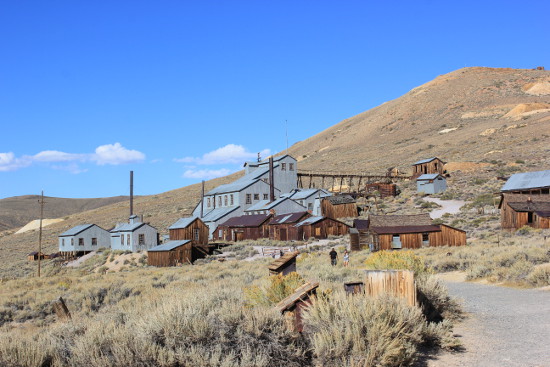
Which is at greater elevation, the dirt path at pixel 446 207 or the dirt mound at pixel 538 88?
the dirt mound at pixel 538 88

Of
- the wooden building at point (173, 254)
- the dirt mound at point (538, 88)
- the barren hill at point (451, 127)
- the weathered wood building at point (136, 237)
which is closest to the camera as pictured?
the wooden building at point (173, 254)

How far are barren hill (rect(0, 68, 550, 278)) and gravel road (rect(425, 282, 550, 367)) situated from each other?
44.9 metres

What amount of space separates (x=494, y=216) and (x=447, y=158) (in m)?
40.5

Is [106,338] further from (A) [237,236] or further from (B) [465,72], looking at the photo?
(B) [465,72]

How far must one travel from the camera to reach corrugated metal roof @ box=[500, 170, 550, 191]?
43.9 metres

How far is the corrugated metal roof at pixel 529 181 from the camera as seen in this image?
144 ft

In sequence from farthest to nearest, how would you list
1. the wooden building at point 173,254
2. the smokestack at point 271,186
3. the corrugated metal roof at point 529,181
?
the smokestack at point 271,186
the corrugated metal roof at point 529,181
the wooden building at point 173,254

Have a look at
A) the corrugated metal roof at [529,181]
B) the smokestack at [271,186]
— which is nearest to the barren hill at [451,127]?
the corrugated metal roof at [529,181]

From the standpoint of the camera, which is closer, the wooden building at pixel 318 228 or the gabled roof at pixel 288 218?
the wooden building at pixel 318 228

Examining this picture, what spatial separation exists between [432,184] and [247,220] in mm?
24566

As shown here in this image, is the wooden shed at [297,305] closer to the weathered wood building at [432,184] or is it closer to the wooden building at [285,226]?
the wooden building at [285,226]

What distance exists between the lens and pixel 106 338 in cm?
691

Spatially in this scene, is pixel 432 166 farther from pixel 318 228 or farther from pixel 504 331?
pixel 504 331

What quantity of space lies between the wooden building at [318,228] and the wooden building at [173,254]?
36.3 ft
